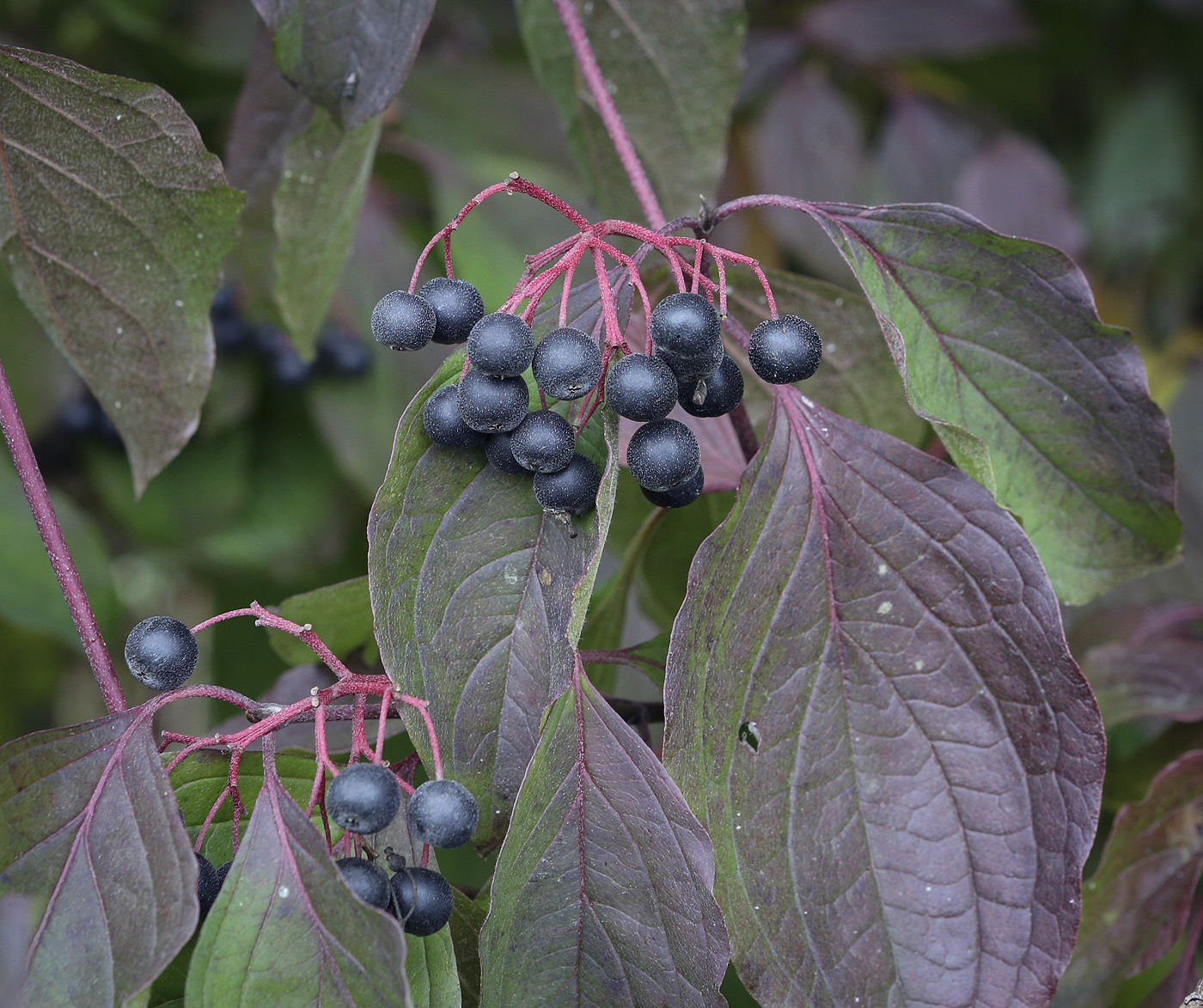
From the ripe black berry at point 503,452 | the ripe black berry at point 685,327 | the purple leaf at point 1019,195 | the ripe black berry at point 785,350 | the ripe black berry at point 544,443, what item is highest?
the ripe black berry at point 685,327

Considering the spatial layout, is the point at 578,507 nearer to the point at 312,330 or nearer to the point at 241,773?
the point at 241,773

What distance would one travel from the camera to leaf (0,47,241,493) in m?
0.81

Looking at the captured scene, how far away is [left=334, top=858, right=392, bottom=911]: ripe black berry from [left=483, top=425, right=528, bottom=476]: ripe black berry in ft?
0.87

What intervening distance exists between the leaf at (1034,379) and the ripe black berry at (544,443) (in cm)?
26

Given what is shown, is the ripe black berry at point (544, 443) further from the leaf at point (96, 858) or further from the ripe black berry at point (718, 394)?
the leaf at point (96, 858)

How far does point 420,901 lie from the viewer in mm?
625

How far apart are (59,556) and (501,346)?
0.39 m

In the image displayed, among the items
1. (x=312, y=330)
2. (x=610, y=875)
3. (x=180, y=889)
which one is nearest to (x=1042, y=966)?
(x=610, y=875)

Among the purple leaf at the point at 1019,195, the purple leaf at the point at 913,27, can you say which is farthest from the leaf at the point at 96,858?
the purple leaf at the point at 913,27

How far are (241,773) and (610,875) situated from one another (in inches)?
10.6

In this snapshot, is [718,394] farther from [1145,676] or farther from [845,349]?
[1145,676]

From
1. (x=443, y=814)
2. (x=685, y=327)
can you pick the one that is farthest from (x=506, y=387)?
(x=443, y=814)

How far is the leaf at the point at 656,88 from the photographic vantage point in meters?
1.16

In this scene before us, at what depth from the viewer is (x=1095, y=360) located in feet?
2.62
